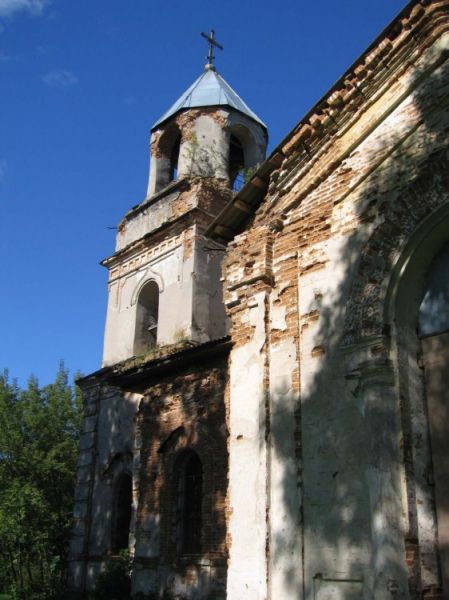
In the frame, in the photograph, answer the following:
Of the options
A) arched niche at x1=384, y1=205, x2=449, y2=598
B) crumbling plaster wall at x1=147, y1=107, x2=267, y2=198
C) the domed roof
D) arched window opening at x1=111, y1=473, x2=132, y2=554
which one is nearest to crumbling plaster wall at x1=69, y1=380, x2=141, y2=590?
arched window opening at x1=111, y1=473, x2=132, y2=554

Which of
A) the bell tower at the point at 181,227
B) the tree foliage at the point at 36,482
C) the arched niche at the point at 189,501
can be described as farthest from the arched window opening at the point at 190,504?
the tree foliage at the point at 36,482

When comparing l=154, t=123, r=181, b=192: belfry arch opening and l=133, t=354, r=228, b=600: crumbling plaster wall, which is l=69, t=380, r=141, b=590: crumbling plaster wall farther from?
l=154, t=123, r=181, b=192: belfry arch opening

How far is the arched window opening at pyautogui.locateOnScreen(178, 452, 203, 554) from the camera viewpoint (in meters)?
10.6

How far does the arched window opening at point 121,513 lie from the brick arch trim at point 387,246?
33.7 feet

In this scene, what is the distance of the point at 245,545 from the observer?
6512mm

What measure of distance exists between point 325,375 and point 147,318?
446 inches

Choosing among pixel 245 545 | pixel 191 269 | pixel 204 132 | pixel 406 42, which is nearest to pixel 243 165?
pixel 204 132

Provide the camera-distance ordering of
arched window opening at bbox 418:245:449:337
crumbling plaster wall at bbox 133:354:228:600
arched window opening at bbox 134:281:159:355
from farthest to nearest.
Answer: arched window opening at bbox 134:281:159:355 → crumbling plaster wall at bbox 133:354:228:600 → arched window opening at bbox 418:245:449:337

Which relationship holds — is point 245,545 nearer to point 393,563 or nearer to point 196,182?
point 393,563

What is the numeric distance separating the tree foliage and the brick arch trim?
13820 millimetres

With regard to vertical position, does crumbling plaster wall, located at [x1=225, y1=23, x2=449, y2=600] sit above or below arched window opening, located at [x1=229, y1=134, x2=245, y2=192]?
below

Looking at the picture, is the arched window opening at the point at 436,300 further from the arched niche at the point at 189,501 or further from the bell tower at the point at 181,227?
the bell tower at the point at 181,227

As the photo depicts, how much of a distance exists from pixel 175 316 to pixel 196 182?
3.57 metres

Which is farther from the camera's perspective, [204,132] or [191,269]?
[204,132]
